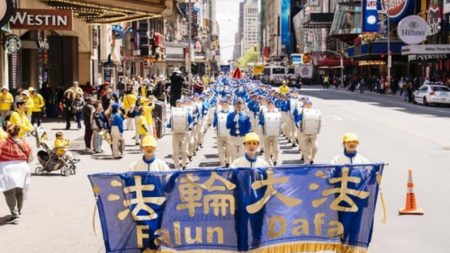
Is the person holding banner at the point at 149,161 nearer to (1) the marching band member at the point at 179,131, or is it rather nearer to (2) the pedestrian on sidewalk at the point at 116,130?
(1) the marching band member at the point at 179,131

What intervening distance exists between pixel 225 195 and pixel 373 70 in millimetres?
89284

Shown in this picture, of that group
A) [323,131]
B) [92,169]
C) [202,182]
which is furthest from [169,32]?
[202,182]

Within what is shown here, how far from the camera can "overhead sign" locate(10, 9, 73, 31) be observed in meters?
25.7

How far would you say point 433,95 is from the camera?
45.9 meters

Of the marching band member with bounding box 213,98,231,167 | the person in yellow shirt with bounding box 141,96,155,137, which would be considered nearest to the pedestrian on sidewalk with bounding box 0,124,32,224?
the marching band member with bounding box 213,98,231,167

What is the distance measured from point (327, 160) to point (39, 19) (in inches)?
498

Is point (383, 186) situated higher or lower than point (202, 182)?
lower

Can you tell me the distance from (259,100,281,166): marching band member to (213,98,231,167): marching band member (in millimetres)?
925

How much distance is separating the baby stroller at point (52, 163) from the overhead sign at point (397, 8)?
196ft

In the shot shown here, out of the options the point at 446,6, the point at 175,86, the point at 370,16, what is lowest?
the point at 175,86

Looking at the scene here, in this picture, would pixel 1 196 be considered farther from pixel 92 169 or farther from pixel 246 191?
pixel 246 191

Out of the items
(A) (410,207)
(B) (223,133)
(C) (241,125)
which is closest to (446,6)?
(B) (223,133)

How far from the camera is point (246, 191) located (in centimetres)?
792

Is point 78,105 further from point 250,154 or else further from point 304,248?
point 304,248
